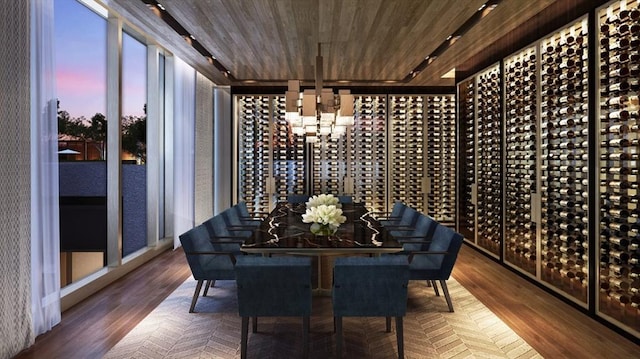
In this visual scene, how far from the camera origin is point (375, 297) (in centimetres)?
263

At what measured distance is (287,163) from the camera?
25.8 feet

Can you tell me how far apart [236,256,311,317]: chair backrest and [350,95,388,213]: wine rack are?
17.3 feet

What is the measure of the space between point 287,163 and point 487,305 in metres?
4.77

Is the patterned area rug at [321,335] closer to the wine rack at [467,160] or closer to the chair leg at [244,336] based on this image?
the chair leg at [244,336]

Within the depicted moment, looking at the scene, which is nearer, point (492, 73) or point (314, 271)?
point (314, 271)

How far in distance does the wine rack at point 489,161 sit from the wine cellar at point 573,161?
25 mm

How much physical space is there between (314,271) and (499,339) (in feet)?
5.90

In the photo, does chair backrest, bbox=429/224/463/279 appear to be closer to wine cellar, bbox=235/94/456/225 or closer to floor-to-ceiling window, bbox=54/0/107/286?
floor-to-ceiling window, bbox=54/0/107/286

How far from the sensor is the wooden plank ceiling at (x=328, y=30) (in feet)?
12.8

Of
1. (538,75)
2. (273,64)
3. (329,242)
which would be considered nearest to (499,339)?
(329,242)

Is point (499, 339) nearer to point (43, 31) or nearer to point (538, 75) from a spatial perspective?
point (538, 75)

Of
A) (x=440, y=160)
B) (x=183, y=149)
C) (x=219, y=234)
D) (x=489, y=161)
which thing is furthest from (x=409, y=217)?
(x=183, y=149)

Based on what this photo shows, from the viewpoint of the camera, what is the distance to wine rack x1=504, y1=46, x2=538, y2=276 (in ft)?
14.9

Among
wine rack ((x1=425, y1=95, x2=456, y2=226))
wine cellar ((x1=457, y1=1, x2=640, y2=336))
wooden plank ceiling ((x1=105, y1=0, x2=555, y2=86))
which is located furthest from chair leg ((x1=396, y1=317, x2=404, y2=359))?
wine rack ((x1=425, y1=95, x2=456, y2=226))
